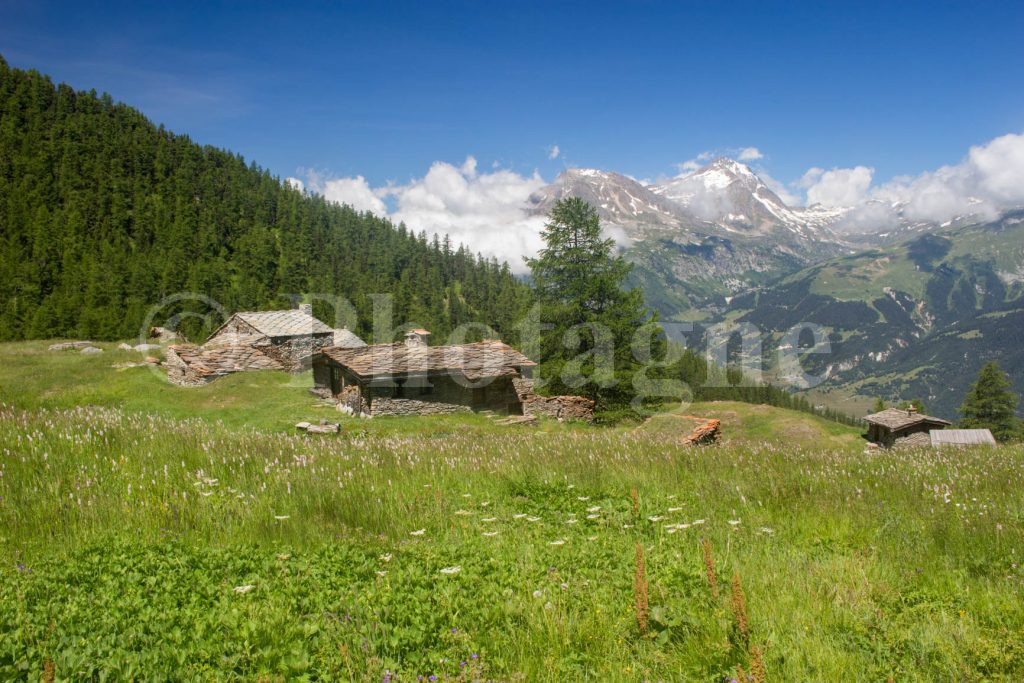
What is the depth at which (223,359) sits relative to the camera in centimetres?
3503

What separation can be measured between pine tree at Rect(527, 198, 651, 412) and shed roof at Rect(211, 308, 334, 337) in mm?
20946

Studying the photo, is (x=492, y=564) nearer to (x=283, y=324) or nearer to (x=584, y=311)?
(x=584, y=311)

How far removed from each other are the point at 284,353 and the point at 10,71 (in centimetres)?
16713

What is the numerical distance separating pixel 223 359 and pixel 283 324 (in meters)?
10.1

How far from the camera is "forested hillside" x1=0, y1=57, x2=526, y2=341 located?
3369 inches

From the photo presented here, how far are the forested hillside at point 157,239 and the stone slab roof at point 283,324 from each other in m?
41.2

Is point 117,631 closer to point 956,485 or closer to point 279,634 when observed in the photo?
point 279,634

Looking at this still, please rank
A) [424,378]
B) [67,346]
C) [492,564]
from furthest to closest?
[67,346]
[424,378]
[492,564]

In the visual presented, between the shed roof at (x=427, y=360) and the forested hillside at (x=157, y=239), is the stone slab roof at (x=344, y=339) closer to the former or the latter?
the shed roof at (x=427, y=360)

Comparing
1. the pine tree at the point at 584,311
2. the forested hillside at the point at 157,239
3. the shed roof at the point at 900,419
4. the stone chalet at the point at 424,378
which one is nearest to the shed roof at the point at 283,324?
the stone chalet at the point at 424,378

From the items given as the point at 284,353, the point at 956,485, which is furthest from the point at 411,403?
the point at 956,485

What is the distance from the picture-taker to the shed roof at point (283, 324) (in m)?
43.8

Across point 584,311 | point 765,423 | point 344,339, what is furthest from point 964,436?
point 344,339

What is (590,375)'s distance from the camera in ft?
102
